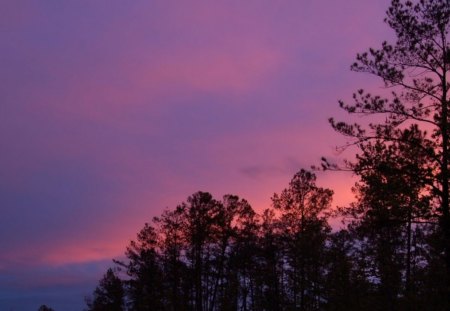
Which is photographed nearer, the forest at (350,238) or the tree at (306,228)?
the forest at (350,238)

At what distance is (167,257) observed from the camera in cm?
5606

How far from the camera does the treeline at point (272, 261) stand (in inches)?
1398

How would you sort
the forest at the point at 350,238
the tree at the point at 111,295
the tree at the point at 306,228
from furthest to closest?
the tree at the point at 111,295, the tree at the point at 306,228, the forest at the point at 350,238

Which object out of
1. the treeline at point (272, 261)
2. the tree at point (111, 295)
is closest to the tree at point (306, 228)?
the treeline at point (272, 261)

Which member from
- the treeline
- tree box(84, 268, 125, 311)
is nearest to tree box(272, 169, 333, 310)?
the treeline

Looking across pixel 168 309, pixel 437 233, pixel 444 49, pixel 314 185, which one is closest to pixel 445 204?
pixel 437 233

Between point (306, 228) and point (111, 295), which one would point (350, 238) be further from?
point (111, 295)

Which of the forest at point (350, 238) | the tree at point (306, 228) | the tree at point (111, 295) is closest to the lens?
the forest at point (350, 238)

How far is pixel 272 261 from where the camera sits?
54.7 metres

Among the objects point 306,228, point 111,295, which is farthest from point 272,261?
point 111,295

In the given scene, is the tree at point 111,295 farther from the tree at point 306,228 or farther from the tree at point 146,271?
the tree at point 306,228

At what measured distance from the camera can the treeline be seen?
35.5 meters

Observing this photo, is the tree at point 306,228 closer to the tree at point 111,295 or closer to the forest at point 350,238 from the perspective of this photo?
the forest at point 350,238

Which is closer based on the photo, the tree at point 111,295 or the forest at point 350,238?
the forest at point 350,238
